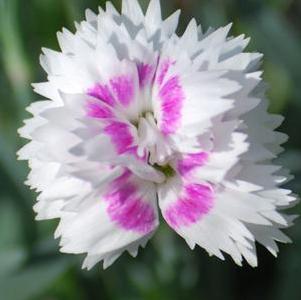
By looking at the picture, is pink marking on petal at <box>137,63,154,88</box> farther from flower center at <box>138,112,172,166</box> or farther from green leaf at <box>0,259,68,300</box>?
green leaf at <box>0,259,68,300</box>

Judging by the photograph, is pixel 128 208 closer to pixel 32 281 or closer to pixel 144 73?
pixel 144 73

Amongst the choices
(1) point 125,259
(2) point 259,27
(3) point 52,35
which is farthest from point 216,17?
(1) point 125,259

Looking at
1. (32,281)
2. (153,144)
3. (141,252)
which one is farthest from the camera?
(141,252)

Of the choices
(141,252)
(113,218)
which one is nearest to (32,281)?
(141,252)

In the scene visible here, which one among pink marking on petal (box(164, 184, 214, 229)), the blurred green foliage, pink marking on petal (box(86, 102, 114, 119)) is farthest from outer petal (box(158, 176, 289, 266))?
the blurred green foliage

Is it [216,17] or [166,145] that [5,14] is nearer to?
[216,17]

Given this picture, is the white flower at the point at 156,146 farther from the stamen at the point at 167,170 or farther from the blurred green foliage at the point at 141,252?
the blurred green foliage at the point at 141,252

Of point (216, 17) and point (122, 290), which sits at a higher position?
point (216, 17)
